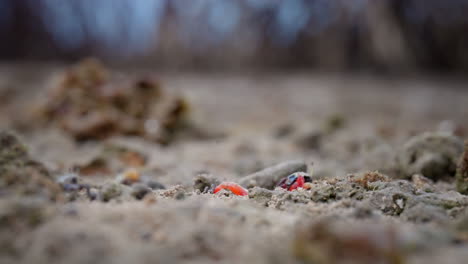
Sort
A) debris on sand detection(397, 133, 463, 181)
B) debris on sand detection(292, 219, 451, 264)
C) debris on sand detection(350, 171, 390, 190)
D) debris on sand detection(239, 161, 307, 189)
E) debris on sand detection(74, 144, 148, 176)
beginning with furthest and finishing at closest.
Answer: debris on sand detection(74, 144, 148, 176) < debris on sand detection(397, 133, 463, 181) < debris on sand detection(239, 161, 307, 189) < debris on sand detection(350, 171, 390, 190) < debris on sand detection(292, 219, 451, 264)

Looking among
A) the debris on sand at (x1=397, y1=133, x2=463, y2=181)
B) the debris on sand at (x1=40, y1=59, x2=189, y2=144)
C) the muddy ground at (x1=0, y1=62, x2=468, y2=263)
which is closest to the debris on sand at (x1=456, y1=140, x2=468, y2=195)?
the muddy ground at (x1=0, y1=62, x2=468, y2=263)

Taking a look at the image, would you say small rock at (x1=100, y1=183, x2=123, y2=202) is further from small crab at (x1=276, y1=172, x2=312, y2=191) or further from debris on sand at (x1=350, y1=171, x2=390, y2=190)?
debris on sand at (x1=350, y1=171, x2=390, y2=190)

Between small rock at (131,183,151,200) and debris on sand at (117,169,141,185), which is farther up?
small rock at (131,183,151,200)

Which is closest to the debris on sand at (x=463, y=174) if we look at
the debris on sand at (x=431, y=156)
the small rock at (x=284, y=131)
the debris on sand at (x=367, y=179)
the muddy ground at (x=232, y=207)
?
the muddy ground at (x=232, y=207)

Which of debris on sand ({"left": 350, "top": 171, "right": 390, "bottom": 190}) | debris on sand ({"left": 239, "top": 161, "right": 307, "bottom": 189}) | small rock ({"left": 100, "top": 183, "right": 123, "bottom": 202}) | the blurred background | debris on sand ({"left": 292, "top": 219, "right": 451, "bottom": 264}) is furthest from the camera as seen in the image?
the blurred background

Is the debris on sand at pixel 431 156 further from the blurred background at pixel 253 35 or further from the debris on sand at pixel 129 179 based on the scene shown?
the blurred background at pixel 253 35

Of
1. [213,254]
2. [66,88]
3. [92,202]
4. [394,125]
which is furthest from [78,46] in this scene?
[213,254]
